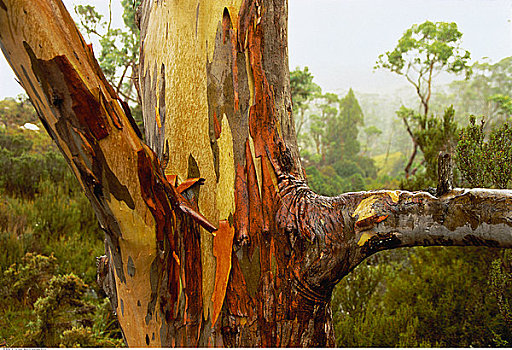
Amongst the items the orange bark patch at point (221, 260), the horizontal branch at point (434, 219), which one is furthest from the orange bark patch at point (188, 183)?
the horizontal branch at point (434, 219)

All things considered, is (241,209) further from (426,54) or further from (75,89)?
(426,54)

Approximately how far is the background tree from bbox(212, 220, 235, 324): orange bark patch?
315 inches

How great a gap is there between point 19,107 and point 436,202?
13.6 meters

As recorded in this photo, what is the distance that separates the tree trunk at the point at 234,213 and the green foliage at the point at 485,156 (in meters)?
2.06

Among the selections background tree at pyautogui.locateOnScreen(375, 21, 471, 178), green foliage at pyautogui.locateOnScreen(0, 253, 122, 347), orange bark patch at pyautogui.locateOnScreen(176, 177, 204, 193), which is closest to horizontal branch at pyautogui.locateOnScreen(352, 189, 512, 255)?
orange bark patch at pyautogui.locateOnScreen(176, 177, 204, 193)

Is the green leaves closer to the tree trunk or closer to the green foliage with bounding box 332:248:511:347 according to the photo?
the green foliage with bounding box 332:248:511:347

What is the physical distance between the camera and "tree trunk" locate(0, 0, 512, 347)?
0.70 metres

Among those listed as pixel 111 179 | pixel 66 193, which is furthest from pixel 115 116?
pixel 66 193

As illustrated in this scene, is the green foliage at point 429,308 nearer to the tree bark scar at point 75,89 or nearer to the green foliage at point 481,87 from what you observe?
the tree bark scar at point 75,89

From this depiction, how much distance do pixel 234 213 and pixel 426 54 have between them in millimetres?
9507

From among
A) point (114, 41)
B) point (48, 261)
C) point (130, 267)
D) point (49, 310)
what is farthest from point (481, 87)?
point (130, 267)

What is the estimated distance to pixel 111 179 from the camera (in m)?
0.63

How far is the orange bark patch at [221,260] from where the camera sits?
2.62 feet

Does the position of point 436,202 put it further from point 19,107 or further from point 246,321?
point 19,107
